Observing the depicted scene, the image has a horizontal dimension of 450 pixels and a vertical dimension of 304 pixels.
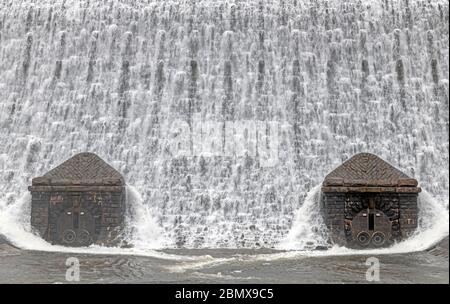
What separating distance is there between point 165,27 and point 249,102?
422 cm

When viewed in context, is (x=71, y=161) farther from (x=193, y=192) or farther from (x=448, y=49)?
(x=448, y=49)

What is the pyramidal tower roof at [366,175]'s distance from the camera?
48.9 feet

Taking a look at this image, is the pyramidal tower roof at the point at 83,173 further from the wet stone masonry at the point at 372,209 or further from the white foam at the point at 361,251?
the wet stone masonry at the point at 372,209

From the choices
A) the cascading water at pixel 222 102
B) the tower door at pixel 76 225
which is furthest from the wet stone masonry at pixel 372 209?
the tower door at pixel 76 225

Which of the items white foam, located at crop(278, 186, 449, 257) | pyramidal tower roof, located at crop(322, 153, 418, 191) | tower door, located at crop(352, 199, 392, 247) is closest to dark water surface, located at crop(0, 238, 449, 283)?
white foam, located at crop(278, 186, 449, 257)

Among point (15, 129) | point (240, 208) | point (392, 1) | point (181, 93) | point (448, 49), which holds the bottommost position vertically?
point (240, 208)

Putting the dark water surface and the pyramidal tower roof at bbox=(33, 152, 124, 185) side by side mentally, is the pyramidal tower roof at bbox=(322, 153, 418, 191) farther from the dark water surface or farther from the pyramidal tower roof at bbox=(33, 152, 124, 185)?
the pyramidal tower roof at bbox=(33, 152, 124, 185)

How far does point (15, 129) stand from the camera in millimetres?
18406

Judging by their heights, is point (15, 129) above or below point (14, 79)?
below

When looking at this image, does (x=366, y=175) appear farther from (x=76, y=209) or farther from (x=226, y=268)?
(x=76, y=209)

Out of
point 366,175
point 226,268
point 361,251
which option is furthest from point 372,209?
point 226,268

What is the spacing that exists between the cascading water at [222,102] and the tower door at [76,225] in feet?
3.92

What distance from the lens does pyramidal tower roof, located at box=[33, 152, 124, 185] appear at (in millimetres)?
15164

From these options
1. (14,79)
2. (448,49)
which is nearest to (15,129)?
(14,79)
